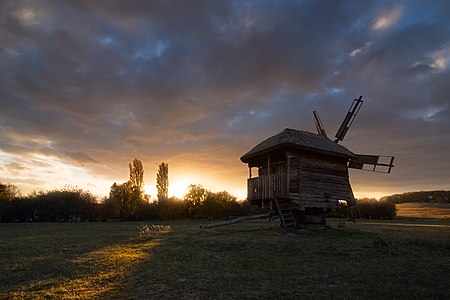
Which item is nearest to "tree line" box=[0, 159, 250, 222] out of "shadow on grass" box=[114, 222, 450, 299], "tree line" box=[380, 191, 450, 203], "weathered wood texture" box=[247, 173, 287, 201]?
"weathered wood texture" box=[247, 173, 287, 201]

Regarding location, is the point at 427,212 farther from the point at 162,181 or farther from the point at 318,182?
the point at 318,182

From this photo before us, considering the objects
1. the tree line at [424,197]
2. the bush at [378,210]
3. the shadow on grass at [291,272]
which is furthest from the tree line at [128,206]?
the tree line at [424,197]

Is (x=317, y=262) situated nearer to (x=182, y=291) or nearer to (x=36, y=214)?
(x=182, y=291)

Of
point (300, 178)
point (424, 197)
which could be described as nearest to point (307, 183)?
point (300, 178)

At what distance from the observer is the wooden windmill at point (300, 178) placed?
20.2 meters

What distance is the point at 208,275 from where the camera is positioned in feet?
27.5

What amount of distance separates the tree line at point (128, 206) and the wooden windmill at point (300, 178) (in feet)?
102

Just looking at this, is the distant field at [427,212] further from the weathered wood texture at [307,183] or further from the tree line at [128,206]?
the weathered wood texture at [307,183]

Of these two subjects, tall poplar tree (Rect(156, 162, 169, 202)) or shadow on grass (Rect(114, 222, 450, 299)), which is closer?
shadow on grass (Rect(114, 222, 450, 299))

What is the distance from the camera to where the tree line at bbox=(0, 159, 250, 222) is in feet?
175

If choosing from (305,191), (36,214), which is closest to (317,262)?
(305,191)

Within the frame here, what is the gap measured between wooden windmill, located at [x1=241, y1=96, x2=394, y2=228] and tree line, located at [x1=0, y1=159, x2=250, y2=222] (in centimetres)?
3108

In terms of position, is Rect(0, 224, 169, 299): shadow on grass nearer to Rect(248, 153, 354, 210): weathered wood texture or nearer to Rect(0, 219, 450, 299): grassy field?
Rect(0, 219, 450, 299): grassy field

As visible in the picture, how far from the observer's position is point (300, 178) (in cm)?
2028
